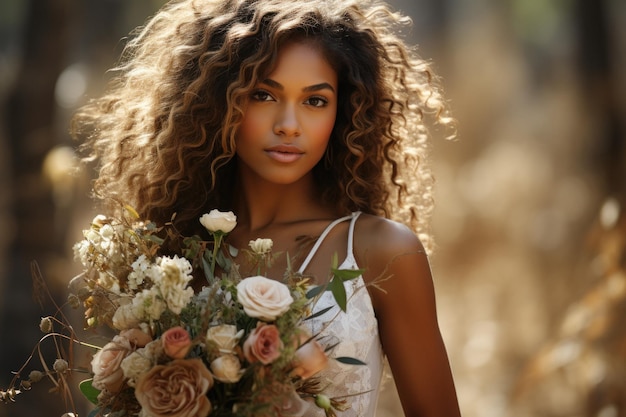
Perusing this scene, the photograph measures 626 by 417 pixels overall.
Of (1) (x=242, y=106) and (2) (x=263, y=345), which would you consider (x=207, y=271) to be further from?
(1) (x=242, y=106)

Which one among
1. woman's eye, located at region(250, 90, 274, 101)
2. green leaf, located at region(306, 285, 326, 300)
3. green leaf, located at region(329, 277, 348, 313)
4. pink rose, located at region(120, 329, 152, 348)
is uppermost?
woman's eye, located at region(250, 90, 274, 101)

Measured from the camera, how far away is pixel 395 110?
10.9 ft

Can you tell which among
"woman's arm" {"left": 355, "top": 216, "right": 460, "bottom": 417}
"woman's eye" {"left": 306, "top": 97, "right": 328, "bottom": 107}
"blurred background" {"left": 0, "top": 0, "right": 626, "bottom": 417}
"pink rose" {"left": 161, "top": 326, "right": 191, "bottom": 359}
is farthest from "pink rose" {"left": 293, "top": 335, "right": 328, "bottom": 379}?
"blurred background" {"left": 0, "top": 0, "right": 626, "bottom": 417}

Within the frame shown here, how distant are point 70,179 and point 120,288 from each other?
8.63 feet

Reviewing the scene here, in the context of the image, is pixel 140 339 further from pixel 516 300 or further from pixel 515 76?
pixel 515 76

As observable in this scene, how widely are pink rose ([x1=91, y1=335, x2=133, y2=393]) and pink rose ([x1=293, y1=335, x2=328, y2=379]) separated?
403 millimetres

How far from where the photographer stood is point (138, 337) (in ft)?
7.90

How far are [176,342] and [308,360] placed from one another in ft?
1.02

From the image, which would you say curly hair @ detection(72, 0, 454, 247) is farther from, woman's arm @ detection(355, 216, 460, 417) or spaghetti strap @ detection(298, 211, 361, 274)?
woman's arm @ detection(355, 216, 460, 417)

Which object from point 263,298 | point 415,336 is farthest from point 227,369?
point 415,336

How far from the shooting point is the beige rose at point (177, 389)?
2277 millimetres

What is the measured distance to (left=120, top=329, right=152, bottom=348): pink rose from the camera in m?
2.41

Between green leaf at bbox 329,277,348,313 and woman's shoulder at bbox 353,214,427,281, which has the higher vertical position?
green leaf at bbox 329,277,348,313

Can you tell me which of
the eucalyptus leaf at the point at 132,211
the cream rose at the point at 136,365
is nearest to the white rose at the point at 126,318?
the cream rose at the point at 136,365
